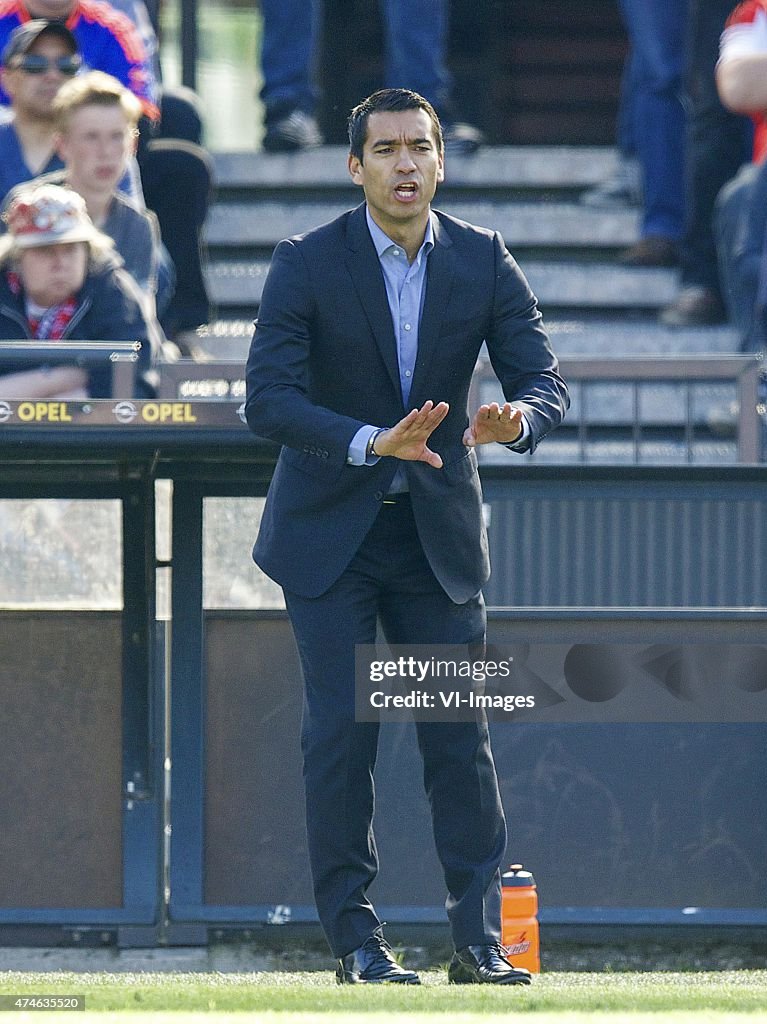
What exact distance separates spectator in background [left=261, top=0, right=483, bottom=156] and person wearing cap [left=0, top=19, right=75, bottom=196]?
66.8 inches

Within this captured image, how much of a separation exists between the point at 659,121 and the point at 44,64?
2.93 m

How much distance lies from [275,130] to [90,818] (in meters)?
4.81

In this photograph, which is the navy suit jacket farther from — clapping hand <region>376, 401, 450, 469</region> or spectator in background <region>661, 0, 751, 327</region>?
spectator in background <region>661, 0, 751, 327</region>

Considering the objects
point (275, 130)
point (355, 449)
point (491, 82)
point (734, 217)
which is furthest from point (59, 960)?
point (491, 82)

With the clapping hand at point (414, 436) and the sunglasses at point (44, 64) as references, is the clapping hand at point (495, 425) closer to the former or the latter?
the clapping hand at point (414, 436)

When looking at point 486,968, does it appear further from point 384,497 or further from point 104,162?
point 104,162

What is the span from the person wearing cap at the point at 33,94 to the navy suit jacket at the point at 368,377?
3806 millimetres

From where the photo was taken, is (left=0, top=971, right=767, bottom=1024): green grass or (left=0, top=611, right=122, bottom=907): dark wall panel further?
(left=0, top=611, right=122, bottom=907): dark wall panel

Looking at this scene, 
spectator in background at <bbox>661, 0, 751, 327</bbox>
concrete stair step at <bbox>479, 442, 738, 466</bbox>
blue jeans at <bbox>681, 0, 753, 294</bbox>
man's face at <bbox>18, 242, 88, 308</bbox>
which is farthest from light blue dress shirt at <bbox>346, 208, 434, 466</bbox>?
blue jeans at <bbox>681, 0, 753, 294</bbox>

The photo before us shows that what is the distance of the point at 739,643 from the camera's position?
6.27 metres

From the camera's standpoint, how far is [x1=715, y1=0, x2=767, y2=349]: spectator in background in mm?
8297

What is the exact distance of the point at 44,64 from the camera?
8.19m

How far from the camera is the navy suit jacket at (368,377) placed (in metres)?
4.53

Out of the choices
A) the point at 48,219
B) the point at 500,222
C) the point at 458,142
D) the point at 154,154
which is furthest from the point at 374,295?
the point at 458,142
